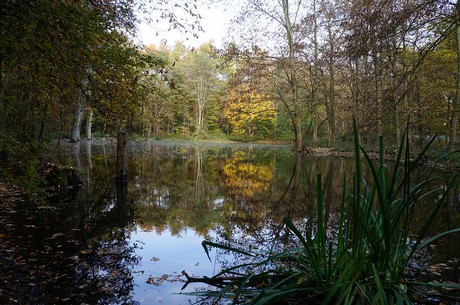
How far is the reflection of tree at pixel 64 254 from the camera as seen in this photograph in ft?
8.98

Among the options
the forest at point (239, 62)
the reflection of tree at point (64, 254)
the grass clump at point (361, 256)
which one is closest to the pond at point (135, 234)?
the reflection of tree at point (64, 254)

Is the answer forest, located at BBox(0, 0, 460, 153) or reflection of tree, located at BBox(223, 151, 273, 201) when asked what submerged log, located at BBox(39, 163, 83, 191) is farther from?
reflection of tree, located at BBox(223, 151, 273, 201)

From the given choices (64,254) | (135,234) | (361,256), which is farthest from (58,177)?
(361,256)

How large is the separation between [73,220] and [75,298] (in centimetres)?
279

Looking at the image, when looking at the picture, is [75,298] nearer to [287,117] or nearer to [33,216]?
[33,216]

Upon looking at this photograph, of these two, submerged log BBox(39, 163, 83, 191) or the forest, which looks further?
submerged log BBox(39, 163, 83, 191)

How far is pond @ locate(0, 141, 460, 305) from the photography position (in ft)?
9.37

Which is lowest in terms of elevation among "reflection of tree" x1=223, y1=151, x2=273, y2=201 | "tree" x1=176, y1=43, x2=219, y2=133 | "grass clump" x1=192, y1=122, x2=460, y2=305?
"reflection of tree" x1=223, y1=151, x2=273, y2=201

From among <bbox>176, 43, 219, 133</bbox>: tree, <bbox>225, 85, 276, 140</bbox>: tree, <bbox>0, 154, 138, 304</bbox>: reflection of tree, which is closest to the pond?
<bbox>0, 154, 138, 304</bbox>: reflection of tree

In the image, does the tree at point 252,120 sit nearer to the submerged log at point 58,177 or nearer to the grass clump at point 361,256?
the submerged log at point 58,177

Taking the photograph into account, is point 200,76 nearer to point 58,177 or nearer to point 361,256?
point 58,177

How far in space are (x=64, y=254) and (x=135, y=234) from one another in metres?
1.20

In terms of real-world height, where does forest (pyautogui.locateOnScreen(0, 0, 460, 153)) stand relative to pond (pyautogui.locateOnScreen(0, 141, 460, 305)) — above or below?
above

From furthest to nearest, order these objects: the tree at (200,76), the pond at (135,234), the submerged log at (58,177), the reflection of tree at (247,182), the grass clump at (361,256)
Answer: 1. the tree at (200,76)
2. the reflection of tree at (247,182)
3. the submerged log at (58,177)
4. the pond at (135,234)
5. the grass clump at (361,256)
